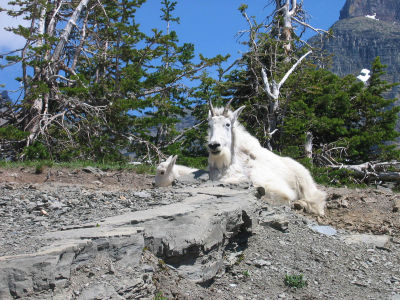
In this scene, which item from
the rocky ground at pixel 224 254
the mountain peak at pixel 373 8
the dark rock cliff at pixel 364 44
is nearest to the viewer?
the rocky ground at pixel 224 254

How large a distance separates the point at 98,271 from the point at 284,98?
14.2 m

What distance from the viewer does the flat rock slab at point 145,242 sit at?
288 cm

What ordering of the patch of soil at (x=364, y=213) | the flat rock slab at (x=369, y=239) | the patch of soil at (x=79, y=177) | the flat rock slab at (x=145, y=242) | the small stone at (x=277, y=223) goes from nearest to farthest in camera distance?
the flat rock slab at (x=145, y=242)
the small stone at (x=277, y=223)
the flat rock slab at (x=369, y=239)
the patch of soil at (x=364, y=213)
the patch of soil at (x=79, y=177)

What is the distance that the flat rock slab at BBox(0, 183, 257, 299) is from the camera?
2883 mm

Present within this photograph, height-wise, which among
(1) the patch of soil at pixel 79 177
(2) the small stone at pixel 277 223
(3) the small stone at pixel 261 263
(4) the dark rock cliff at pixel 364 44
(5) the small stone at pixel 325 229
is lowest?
(3) the small stone at pixel 261 263

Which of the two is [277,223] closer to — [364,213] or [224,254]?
[224,254]

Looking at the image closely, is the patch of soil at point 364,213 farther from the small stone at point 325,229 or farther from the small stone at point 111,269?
the small stone at point 111,269

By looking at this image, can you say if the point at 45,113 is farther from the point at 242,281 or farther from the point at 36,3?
the point at 242,281

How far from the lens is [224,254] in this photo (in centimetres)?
480

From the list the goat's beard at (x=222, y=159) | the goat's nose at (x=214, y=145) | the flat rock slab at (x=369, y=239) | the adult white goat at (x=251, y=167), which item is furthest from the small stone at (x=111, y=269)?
the goat's beard at (x=222, y=159)

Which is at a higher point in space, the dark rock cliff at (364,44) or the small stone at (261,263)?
the dark rock cliff at (364,44)

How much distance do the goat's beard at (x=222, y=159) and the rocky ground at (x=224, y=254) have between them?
1.53 metres

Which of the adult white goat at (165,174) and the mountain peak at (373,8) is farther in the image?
the mountain peak at (373,8)

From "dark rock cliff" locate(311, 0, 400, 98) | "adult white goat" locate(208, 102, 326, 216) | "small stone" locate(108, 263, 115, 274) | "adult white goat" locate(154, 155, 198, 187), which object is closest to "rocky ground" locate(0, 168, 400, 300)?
"small stone" locate(108, 263, 115, 274)
